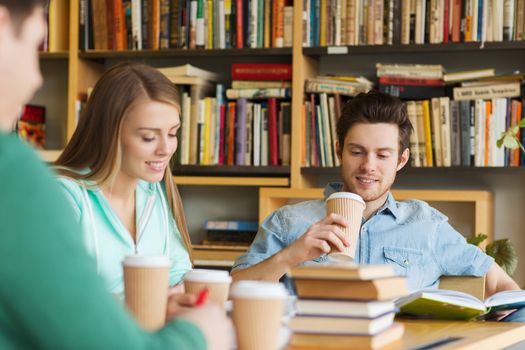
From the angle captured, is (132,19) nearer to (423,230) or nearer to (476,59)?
(476,59)

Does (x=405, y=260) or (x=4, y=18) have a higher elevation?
(x=4, y=18)

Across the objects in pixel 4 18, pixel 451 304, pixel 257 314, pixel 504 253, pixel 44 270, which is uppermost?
pixel 4 18

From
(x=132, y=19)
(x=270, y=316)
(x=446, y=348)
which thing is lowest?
(x=446, y=348)

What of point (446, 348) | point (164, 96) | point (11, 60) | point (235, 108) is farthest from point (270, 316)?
point (235, 108)

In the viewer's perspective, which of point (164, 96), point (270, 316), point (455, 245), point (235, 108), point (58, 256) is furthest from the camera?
point (235, 108)

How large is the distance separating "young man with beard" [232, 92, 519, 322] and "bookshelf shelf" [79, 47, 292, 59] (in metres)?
1.29

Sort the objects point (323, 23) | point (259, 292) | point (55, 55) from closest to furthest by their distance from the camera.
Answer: point (259, 292), point (323, 23), point (55, 55)

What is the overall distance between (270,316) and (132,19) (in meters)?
2.95

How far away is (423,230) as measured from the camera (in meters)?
2.41

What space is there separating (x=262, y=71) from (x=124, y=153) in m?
1.70

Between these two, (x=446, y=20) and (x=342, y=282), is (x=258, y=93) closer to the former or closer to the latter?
(x=446, y=20)

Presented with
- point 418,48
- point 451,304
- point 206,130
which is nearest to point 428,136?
point 418,48

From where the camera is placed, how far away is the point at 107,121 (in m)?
2.15

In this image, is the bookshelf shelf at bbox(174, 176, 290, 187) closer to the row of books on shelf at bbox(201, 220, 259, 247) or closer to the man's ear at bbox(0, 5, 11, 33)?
the row of books on shelf at bbox(201, 220, 259, 247)
